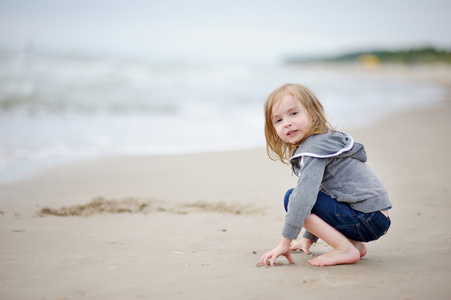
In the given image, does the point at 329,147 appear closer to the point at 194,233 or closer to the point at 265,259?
the point at 265,259

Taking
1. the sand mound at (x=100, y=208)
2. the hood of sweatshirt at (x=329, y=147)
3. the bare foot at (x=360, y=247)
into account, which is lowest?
the sand mound at (x=100, y=208)

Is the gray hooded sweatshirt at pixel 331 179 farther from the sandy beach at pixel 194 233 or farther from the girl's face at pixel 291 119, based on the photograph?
the sandy beach at pixel 194 233

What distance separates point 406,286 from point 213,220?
1.88 metres

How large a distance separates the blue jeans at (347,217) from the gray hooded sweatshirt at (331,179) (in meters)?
0.03

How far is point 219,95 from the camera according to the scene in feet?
48.2

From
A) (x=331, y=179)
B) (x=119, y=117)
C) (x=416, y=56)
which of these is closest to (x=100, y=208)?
(x=331, y=179)

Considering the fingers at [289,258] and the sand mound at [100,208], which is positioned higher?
the fingers at [289,258]

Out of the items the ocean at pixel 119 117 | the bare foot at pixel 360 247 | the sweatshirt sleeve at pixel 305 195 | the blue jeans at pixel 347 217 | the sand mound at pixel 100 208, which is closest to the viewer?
the sweatshirt sleeve at pixel 305 195

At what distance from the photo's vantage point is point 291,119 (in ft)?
8.26

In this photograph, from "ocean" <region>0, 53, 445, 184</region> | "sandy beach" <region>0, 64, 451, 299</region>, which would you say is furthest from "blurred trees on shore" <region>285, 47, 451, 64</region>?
"sandy beach" <region>0, 64, 451, 299</region>

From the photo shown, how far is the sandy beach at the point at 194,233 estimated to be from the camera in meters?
2.02

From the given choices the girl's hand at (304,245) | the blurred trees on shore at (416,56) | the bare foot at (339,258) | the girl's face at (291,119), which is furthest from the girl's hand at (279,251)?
the blurred trees on shore at (416,56)

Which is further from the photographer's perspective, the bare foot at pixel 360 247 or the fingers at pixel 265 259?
the bare foot at pixel 360 247

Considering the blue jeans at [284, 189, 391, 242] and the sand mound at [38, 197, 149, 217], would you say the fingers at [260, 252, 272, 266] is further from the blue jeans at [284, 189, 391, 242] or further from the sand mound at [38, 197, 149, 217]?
the sand mound at [38, 197, 149, 217]
